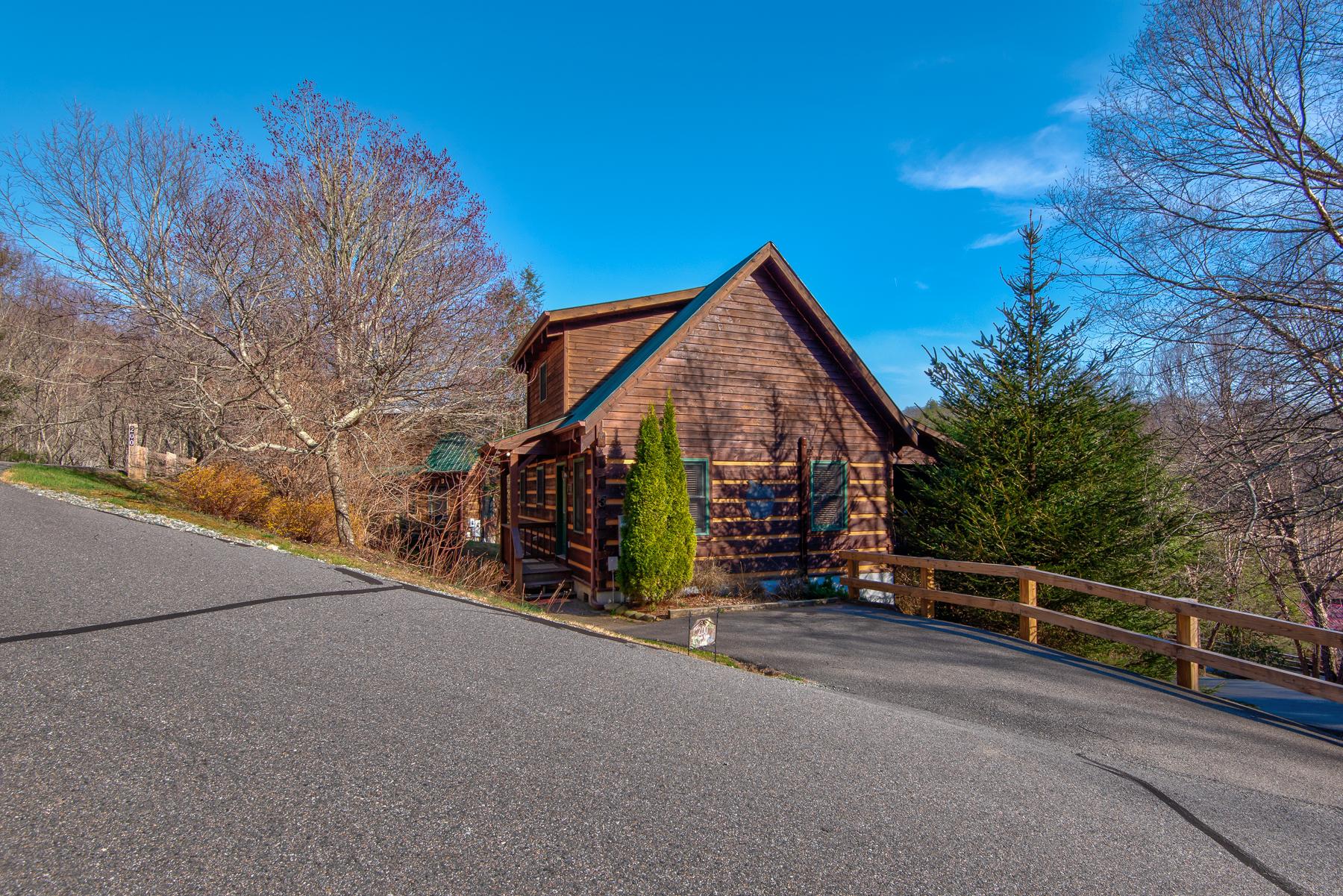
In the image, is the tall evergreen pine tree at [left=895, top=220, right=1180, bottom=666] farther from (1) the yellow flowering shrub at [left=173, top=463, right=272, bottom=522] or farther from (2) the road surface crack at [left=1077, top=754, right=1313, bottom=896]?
(1) the yellow flowering shrub at [left=173, top=463, right=272, bottom=522]

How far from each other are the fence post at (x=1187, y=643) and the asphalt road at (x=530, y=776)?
99 centimetres

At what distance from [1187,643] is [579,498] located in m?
9.69

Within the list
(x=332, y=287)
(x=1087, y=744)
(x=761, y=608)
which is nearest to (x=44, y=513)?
(x=332, y=287)

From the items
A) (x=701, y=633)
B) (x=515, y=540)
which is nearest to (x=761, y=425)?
(x=515, y=540)

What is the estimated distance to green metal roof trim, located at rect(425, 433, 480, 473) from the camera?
91.7 ft

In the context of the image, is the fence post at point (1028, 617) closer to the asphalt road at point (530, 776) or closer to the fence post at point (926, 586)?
the fence post at point (926, 586)

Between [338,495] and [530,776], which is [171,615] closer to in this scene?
[530,776]

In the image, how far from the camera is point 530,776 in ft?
12.0

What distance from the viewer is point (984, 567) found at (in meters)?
9.57

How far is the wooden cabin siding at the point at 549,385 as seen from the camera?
15453 millimetres

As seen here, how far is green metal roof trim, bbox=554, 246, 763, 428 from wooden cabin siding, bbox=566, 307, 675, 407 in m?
0.26

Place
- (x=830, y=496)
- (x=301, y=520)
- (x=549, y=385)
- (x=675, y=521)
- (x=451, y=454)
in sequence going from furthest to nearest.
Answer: (x=451, y=454), (x=549, y=385), (x=301, y=520), (x=830, y=496), (x=675, y=521)

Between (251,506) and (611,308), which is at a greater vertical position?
(611,308)

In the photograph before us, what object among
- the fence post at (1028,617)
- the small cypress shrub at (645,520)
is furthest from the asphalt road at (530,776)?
the small cypress shrub at (645,520)
